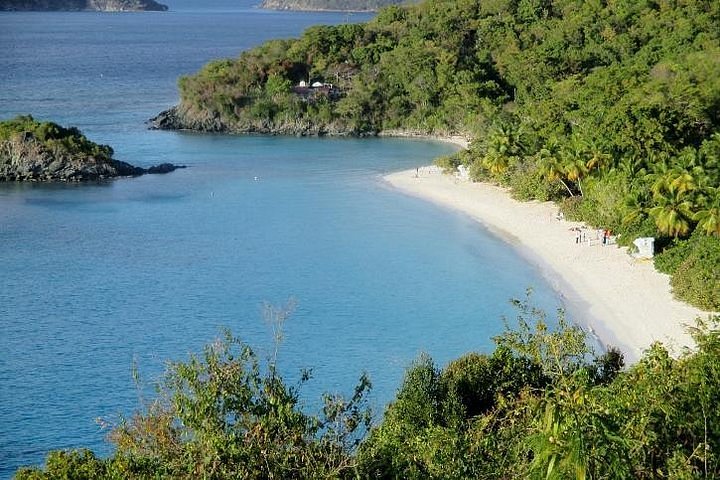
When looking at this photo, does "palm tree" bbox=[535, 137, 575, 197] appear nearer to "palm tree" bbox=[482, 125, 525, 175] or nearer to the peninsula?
"palm tree" bbox=[482, 125, 525, 175]

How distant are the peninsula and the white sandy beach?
1763 cm

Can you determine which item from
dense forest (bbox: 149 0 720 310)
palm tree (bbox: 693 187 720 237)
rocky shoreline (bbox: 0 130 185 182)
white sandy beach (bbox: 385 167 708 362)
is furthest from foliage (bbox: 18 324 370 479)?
rocky shoreline (bbox: 0 130 185 182)

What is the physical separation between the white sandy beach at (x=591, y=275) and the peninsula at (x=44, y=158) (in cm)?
1763

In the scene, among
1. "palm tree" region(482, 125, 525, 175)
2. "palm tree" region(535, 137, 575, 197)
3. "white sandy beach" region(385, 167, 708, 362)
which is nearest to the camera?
"white sandy beach" region(385, 167, 708, 362)

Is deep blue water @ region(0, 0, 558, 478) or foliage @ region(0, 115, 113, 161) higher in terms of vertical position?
foliage @ region(0, 115, 113, 161)

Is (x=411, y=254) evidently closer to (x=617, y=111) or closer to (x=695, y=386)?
(x=617, y=111)

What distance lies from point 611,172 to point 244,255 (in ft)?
48.3

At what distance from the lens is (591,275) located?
3325 cm

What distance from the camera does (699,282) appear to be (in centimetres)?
2905

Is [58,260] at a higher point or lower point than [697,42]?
lower

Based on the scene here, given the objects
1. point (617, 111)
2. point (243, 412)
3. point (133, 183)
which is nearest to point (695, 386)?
point (243, 412)

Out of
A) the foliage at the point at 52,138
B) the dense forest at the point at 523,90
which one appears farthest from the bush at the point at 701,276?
the foliage at the point at 52,138

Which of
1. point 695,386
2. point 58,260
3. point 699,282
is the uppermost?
point 695,386

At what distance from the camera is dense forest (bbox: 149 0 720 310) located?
137ft
